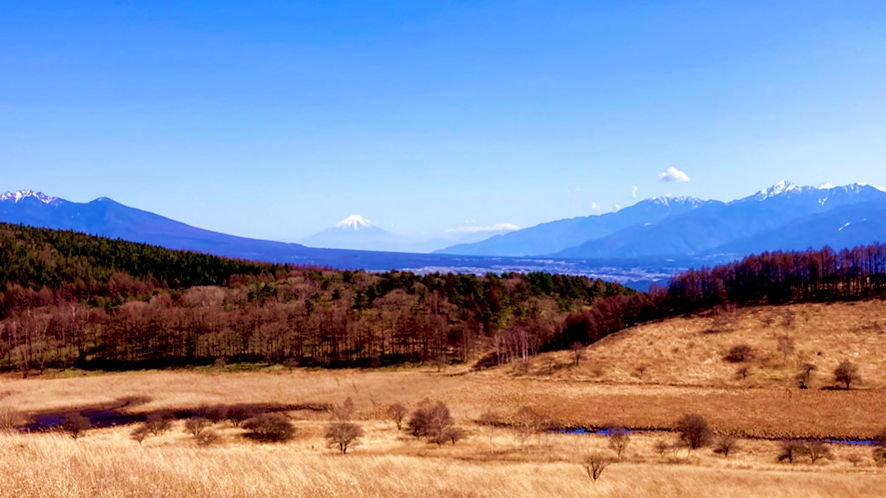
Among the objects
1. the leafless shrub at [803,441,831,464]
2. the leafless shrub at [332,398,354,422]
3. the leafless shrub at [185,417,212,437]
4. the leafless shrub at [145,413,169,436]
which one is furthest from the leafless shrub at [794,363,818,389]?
the leafless shrub at [145,413,169,436]

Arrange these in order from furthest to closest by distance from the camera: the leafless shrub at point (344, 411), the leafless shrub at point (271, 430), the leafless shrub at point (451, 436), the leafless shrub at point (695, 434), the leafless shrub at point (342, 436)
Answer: the leafless shrub at point (344, 411) < the leafless shrub at point (271, 430) < the leafless shrub at point (451, 436) < the leafless shrub at point (695, 434) < the leafless shrub at point (342, 436)

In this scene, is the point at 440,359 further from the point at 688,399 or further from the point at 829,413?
the point at 829,413

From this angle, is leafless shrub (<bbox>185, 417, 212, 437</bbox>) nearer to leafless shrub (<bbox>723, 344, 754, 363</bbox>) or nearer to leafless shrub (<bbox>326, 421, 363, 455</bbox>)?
leafless shrub (<bbox>326, 421, 363, 455</bbox>)

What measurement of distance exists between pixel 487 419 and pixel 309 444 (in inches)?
924

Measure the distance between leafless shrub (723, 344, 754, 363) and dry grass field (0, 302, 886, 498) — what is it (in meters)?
1.49

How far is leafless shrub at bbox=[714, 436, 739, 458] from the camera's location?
171 feet

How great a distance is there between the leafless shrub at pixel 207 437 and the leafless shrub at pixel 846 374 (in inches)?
3185

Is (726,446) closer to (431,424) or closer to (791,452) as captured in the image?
(791,452)

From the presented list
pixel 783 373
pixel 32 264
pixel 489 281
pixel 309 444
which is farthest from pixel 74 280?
pixel 783 373

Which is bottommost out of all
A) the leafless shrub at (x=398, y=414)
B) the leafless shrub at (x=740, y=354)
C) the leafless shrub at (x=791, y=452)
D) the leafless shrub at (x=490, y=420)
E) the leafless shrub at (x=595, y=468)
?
the leafless shrub at (x=490, y=420)

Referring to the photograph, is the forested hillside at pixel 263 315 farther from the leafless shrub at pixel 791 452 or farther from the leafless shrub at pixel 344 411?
the leafless shrub at pixel 791 452

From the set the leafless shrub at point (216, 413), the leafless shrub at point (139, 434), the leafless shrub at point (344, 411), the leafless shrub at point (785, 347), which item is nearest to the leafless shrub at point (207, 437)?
the leafless shrub at point (139, 434)

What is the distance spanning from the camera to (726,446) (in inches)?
2060

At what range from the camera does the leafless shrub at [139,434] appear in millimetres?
56531
